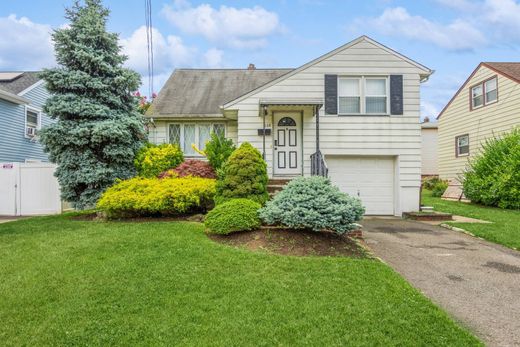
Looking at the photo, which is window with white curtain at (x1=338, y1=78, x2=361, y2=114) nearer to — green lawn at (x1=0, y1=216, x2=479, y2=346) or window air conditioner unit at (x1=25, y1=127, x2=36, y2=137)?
green lawn at (x1=0, y1=216, x2=479, y2=346)

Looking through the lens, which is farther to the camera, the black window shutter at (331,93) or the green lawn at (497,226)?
the black window shutter at (331,93)

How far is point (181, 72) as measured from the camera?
16234 millimetres

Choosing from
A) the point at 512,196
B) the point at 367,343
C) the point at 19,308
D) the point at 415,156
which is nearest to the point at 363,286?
the point at 367,343

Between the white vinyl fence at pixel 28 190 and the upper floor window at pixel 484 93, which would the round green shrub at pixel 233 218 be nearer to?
the white vinyl fence at pixel 28 190

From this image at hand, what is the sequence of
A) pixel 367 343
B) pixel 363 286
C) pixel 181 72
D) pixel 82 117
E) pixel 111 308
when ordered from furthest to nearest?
pixel 181 72 < pixel 82 117 < pixel 363 286 < pixel 111 308 < pixel 367 343

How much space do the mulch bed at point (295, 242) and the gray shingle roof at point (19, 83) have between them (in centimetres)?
1521

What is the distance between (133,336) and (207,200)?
6.22 meters

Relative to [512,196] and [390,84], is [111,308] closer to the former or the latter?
[390,84]

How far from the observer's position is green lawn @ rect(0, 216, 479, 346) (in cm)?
345

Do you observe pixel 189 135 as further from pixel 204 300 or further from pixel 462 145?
pixel 462 145

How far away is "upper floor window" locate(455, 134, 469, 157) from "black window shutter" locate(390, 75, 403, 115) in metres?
10.7

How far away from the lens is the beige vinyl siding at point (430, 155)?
28.9 metres

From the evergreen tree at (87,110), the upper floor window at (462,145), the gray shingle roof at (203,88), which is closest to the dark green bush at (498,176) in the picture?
the upper floor window at (462,145)

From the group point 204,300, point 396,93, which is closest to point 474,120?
point 396,93
